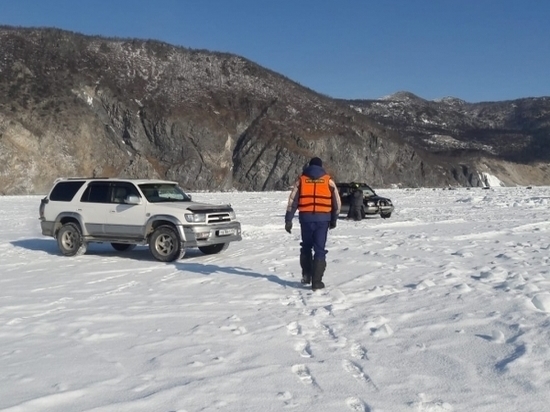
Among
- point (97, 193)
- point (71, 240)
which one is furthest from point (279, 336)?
point (71, 240)

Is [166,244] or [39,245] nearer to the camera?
[166,244]

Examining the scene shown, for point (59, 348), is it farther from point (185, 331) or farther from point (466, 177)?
point (466, 177)

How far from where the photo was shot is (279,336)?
6.46 metres

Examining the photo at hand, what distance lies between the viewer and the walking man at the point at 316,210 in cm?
870

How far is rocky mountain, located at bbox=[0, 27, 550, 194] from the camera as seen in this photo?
80500 mm

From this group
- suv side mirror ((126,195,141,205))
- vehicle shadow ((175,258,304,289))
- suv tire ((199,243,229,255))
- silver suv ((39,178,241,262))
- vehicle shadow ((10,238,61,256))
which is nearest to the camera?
vehicle shadow ((175,258,304,289))

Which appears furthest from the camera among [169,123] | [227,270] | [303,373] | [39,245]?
[169,123]

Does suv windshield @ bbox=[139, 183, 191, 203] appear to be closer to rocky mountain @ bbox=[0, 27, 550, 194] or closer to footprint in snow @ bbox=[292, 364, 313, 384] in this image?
footprint in snow @ bbox=[292, 364, 313, 384]

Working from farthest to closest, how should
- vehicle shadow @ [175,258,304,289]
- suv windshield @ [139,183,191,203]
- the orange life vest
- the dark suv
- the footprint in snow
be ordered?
the dark suv → suv windshield @ [139,183,191,203] → vehicle shadow @ [175,258,304,289] → the orange life vest → the footprint in snow

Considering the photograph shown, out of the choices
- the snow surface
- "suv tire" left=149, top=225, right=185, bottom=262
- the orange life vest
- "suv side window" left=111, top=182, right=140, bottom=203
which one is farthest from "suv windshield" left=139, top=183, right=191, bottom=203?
the orange life vest

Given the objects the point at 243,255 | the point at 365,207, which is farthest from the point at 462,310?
the point at 365,207

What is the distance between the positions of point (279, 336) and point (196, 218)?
21.1 feet

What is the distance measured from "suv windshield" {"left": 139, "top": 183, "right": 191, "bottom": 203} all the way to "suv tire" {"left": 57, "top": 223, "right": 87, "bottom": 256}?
1791mm

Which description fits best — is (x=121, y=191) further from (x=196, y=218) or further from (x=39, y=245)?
(x=39, y=245)
